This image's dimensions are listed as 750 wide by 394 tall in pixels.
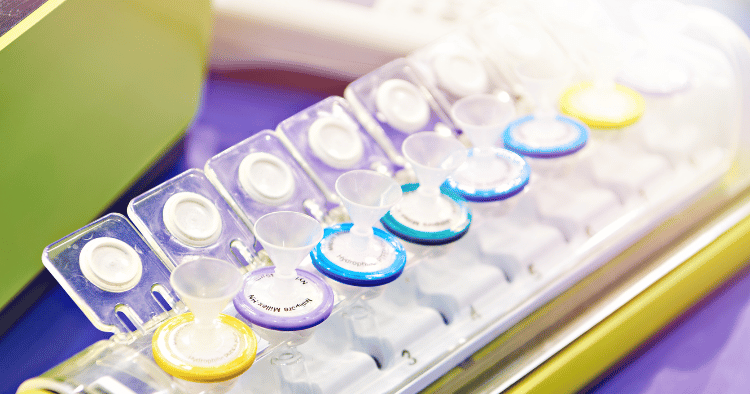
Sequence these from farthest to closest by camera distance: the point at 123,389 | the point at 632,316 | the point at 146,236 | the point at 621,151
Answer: the point at 621,151
the point at 632,316
the point at 146,236
the point at 123,389

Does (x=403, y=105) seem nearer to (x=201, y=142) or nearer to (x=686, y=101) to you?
(x=201, y=142)

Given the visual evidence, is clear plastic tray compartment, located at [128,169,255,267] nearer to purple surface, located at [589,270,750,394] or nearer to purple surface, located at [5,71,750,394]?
purple surface, located at [5,71,750,394]

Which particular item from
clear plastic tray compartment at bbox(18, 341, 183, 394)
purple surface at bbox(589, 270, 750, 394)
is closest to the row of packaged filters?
clear plastic tray compartment at bbox(18, 341, 183, 394)

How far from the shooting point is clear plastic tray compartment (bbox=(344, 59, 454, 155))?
0.92 meters

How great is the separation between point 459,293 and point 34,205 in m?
0.45

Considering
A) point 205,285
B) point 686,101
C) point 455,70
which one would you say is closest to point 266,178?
point 205,285

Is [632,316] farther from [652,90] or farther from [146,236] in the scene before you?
[146,236]

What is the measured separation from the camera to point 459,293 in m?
0.79

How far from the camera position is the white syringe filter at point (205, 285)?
58cm

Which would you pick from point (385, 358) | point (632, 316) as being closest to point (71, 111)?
point (385, 358)

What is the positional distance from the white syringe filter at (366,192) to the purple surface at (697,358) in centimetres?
32

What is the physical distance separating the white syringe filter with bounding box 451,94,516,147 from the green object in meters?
0.37

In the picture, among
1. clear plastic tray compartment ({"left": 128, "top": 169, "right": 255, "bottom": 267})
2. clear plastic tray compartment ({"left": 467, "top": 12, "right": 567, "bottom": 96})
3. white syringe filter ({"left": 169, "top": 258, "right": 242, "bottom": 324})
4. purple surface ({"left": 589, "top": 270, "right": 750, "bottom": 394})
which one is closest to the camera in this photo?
white syringe filter ({"left": 169, "top": 258, "right": 242, "bottom": 324})

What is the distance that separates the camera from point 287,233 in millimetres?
677
